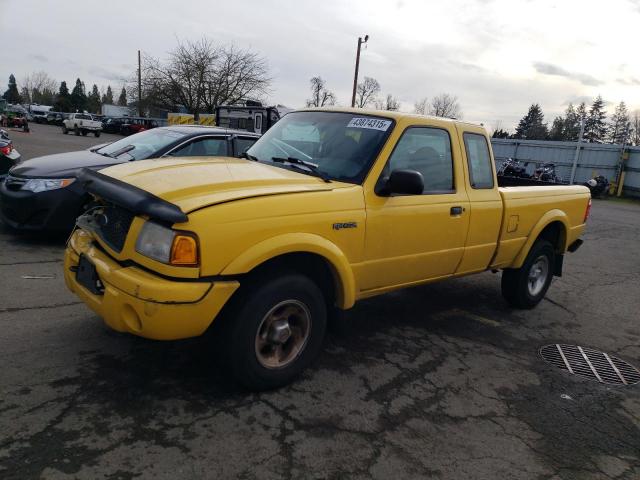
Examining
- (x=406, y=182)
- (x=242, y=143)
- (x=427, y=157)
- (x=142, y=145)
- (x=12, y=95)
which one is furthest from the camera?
(x=12, y=95)

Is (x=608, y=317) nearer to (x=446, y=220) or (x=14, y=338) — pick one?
(x=446, y=220)

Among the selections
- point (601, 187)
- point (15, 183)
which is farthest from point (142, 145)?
point (601, 187)

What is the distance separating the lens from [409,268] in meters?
4.07

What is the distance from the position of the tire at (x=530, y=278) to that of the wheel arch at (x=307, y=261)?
2774mm

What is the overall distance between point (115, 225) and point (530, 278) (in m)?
4.51

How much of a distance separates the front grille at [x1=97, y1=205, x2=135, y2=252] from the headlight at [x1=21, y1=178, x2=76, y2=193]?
305 centimetres

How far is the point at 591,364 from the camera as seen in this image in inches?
174

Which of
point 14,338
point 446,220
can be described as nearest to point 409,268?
point 446,220

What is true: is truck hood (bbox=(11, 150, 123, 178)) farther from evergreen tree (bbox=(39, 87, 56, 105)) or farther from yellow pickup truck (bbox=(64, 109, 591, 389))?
evergreen tree (bbox=(39, 87, 56, 105))

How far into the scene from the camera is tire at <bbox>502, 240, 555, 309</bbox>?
5.51m

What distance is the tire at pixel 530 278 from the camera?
5508mm

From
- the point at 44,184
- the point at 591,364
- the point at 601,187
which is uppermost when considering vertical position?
the point at 44,184

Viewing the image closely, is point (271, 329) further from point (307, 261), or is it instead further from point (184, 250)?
point (184, 250)

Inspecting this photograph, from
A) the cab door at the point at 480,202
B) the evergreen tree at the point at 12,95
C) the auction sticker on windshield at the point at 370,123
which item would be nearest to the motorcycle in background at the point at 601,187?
the cab door at the point at 480,202
